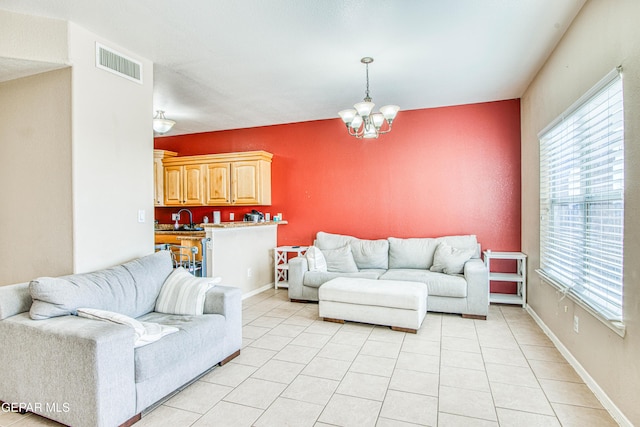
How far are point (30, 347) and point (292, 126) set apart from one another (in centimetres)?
467

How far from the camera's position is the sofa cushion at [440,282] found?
411 centimetres

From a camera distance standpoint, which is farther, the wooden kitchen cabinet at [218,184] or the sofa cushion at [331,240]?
the wooden kitchen cabinet at [218,184]

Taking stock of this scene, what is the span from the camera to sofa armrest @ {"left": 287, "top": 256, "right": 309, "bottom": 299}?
193 inches

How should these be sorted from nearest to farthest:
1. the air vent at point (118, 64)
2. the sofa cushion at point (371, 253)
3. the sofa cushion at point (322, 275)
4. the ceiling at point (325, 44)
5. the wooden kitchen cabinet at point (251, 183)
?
1. the ceiling at point (325, 44)
2. the air vent at point (118, 64)
3. the sofa cushion at point (322, 275)
4. the sofa cushion at point (371, 253)
5. the wooden kitchen cabinet at point (251, 183)

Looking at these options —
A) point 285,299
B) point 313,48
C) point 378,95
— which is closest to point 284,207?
point 285,299

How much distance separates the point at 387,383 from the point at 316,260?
2454mm

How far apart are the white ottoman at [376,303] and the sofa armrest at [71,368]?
228 cm

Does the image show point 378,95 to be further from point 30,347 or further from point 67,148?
point 30,347

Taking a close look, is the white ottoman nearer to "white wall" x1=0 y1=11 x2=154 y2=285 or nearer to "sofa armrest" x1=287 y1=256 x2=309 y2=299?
"sofa armrest" x1=287 y1=256 x2=309 y2=299

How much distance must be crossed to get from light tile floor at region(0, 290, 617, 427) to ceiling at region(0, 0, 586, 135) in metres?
2.78

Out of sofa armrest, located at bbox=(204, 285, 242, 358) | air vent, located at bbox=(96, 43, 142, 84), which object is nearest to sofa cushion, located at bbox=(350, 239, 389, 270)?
sofa armrest, located at bbox=(204, 285, 242, 358)

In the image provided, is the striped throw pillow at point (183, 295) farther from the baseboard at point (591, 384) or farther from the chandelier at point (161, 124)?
the baseboard at point (591, 384)

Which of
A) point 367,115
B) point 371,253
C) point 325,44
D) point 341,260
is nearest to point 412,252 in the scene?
point 371,253

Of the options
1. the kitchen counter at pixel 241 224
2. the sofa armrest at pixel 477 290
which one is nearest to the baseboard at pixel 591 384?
the sofa armrest at pixel 477 290
